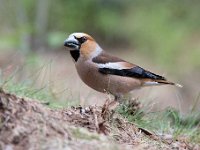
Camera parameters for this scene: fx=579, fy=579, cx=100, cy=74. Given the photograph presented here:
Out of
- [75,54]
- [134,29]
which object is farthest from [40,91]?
[134,29]

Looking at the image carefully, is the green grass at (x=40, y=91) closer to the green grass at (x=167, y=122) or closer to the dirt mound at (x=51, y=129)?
the green grass at (x=167, y=122)

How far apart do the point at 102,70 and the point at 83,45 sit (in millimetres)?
432

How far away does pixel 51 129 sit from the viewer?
4.08m

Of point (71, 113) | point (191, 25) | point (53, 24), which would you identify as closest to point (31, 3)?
point (53, 24)

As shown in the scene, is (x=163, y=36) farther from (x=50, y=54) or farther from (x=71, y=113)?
(x=71, y=113)

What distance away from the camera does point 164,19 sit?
1587 cm

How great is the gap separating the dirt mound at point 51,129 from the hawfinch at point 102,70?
5.48 feet

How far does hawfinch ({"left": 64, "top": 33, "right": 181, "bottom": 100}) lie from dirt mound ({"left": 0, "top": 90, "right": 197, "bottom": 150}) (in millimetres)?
1670

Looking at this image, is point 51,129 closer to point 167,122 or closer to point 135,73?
point 167,122

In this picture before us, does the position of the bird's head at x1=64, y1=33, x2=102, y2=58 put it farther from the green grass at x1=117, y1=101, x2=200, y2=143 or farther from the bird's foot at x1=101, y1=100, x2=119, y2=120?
the bird's foot at x1=101, y1=100, x2=119, y2=120

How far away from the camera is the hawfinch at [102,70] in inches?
255

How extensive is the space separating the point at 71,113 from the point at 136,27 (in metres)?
11.6

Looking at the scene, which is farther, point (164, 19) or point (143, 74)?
point (164, 19)

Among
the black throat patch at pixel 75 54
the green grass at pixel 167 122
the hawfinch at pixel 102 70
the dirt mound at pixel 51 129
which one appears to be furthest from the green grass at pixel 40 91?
the dirt mound at pixel 51 129
